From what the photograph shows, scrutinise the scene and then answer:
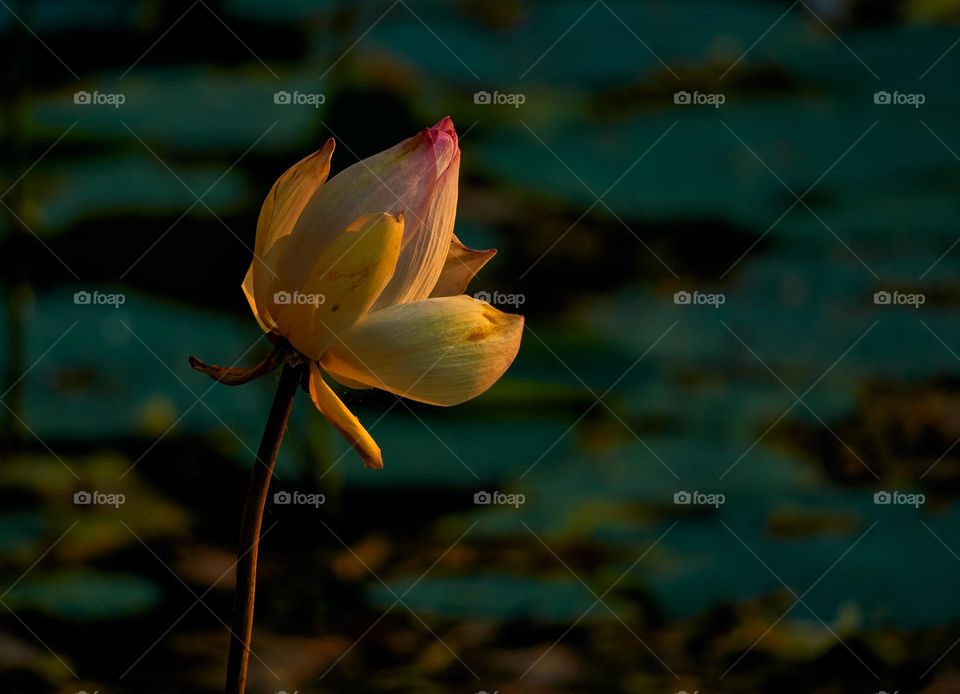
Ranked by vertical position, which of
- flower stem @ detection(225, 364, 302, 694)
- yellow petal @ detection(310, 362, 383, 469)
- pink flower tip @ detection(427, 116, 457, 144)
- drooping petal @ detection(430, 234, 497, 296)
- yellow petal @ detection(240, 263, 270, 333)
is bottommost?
flower stem @ detection(225, 364, 302, 694)

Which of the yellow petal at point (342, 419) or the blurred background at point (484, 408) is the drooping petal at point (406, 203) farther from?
the blurred background at point (484, 408)

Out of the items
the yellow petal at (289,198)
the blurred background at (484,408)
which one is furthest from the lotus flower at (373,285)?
the blurred background at (484,408)

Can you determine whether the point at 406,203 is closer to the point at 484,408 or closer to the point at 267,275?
the point at 267,275

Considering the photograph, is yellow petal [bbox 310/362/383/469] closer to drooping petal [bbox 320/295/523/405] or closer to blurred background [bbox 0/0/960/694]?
drooping petal [bbox 320/295/523/405]

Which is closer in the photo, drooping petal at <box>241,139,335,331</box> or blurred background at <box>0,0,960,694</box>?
drooping petal at <box>241,139,335,331</box>

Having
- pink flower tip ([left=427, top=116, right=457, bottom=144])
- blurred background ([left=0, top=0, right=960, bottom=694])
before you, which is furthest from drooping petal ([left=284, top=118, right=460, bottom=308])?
blurred background ([left=0, top=0, right=960, bottom=694])

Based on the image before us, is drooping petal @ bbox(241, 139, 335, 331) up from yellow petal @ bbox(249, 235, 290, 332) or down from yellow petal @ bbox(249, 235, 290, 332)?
up

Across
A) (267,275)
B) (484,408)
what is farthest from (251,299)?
(484,408)

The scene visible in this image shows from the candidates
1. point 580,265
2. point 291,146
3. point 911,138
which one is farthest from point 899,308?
point 291,146
